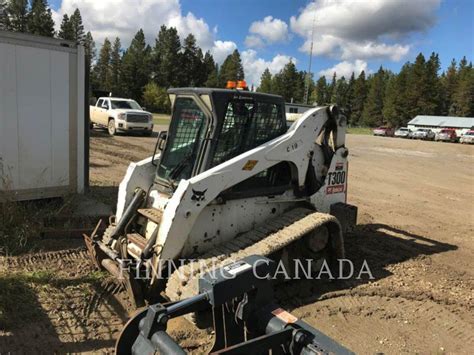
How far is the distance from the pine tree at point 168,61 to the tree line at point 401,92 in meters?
22.7

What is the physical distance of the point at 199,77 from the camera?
95.4 metres

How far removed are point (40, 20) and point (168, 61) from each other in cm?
2433

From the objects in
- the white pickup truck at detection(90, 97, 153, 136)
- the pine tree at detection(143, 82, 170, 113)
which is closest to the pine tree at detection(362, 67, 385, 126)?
the pine tree at detection(143, 82, 170, 113)

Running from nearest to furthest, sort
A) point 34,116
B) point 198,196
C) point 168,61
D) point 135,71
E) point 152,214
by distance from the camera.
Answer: point 198,196, point 152,214, point 34,116, point 135,71, point 168,61

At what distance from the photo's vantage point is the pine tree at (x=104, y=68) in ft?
288

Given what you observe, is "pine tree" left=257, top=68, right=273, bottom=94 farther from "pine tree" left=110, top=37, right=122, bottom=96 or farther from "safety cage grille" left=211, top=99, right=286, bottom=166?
"safety cage grille" left=211, top=99, right=286, bottom=166

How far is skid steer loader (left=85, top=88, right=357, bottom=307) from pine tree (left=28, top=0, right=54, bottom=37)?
84064mm

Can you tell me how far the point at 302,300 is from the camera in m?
5.05

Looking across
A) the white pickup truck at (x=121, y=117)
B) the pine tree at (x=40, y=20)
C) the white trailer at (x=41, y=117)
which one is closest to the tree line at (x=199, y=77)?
the pine tree at (x=40, y=20)

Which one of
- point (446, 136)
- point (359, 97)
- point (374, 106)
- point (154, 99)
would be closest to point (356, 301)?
point (446, 136)

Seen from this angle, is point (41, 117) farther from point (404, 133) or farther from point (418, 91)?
point (418, 91)

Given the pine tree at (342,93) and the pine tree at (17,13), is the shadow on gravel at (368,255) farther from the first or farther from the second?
the pine tree at (342,93)

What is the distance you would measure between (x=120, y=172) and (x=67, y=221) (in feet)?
18.6

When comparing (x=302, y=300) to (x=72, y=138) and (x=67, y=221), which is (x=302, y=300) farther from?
(x=72, y=138)
